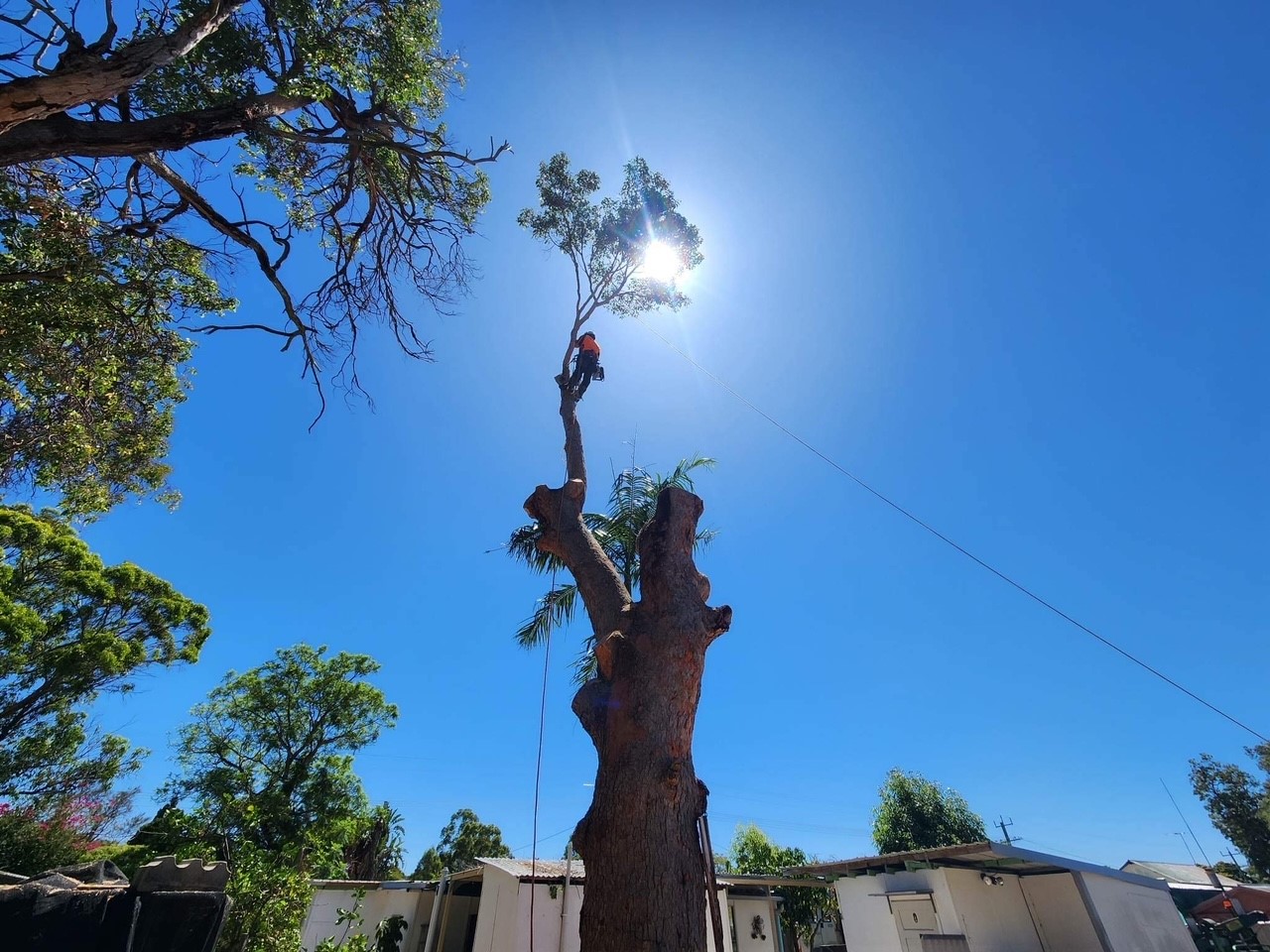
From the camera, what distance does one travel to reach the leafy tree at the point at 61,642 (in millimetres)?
11008

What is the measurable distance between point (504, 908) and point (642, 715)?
1183 cm

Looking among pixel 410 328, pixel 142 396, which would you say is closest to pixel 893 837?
pixel 410 328

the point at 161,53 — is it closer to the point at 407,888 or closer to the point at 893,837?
the point at 407,888

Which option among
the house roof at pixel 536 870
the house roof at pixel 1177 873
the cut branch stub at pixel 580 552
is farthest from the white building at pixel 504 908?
the house roof at pixel 1177 873

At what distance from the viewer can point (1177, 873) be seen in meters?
20.4

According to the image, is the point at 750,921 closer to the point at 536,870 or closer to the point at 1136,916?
the point at 536,870

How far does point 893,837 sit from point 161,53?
27.0m

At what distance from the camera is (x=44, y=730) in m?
12.0

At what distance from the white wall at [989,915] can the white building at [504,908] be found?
12.9ft

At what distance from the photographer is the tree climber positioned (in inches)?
269

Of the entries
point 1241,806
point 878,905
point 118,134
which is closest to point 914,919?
point 878,905

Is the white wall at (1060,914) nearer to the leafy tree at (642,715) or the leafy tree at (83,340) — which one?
the leafy tree at (642,715)

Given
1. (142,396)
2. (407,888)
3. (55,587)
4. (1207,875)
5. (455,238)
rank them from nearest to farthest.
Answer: (142,396) < (455,238) < (55,587) < (407,888) < (1207,875)

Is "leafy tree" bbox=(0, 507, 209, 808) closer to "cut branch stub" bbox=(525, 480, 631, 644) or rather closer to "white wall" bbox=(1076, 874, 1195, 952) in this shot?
"cut branch stub" bbox=(525, 480, 631, 644)
